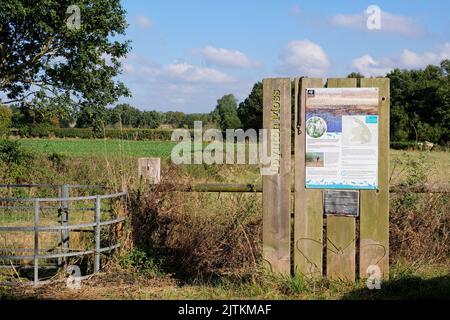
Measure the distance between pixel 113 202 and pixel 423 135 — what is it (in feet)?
198

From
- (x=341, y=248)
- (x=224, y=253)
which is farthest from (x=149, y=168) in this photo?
(x=341, y=248)

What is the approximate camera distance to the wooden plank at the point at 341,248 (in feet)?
19.5

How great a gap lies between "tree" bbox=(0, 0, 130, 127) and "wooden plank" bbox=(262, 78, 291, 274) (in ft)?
48.2

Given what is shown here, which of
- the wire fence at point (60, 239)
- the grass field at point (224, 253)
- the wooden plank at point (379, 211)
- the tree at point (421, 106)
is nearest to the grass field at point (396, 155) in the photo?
the grass field at point (224, 253)

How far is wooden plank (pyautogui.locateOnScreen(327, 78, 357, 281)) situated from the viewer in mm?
5934

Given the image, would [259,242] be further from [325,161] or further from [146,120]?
[146,120]

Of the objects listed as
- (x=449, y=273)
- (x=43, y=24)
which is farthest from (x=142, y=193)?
(x=43, y=24)

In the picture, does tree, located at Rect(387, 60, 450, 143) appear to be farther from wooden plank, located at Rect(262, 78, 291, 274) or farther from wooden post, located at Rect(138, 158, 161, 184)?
wooden plank, located at Rect(262, 78, 291, 274)

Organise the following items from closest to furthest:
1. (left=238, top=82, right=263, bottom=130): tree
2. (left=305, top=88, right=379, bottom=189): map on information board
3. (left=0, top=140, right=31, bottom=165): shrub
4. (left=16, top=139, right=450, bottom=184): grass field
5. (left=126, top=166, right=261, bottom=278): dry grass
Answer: (left=305, top=88, right=379, bottom=189): map on information board → (left=126, top=166, right=261, bottom=278): dry grass → (left=16, top=139, right=450, bottom=184): grass field → (left=0, top=140, right=31, bottom=165): shrub → (left=238, top=82, right=263, bottom=130): tree

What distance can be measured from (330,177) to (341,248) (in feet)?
2.74

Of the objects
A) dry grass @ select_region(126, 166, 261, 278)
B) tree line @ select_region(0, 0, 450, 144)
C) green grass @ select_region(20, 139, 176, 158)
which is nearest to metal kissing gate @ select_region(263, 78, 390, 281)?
dry grass @ select_region(126, 166, 261, 278)

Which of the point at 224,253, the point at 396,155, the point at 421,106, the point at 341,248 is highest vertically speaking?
the point at 421,106

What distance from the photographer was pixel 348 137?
5.80 m

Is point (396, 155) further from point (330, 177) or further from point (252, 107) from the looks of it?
point (252, 107)
